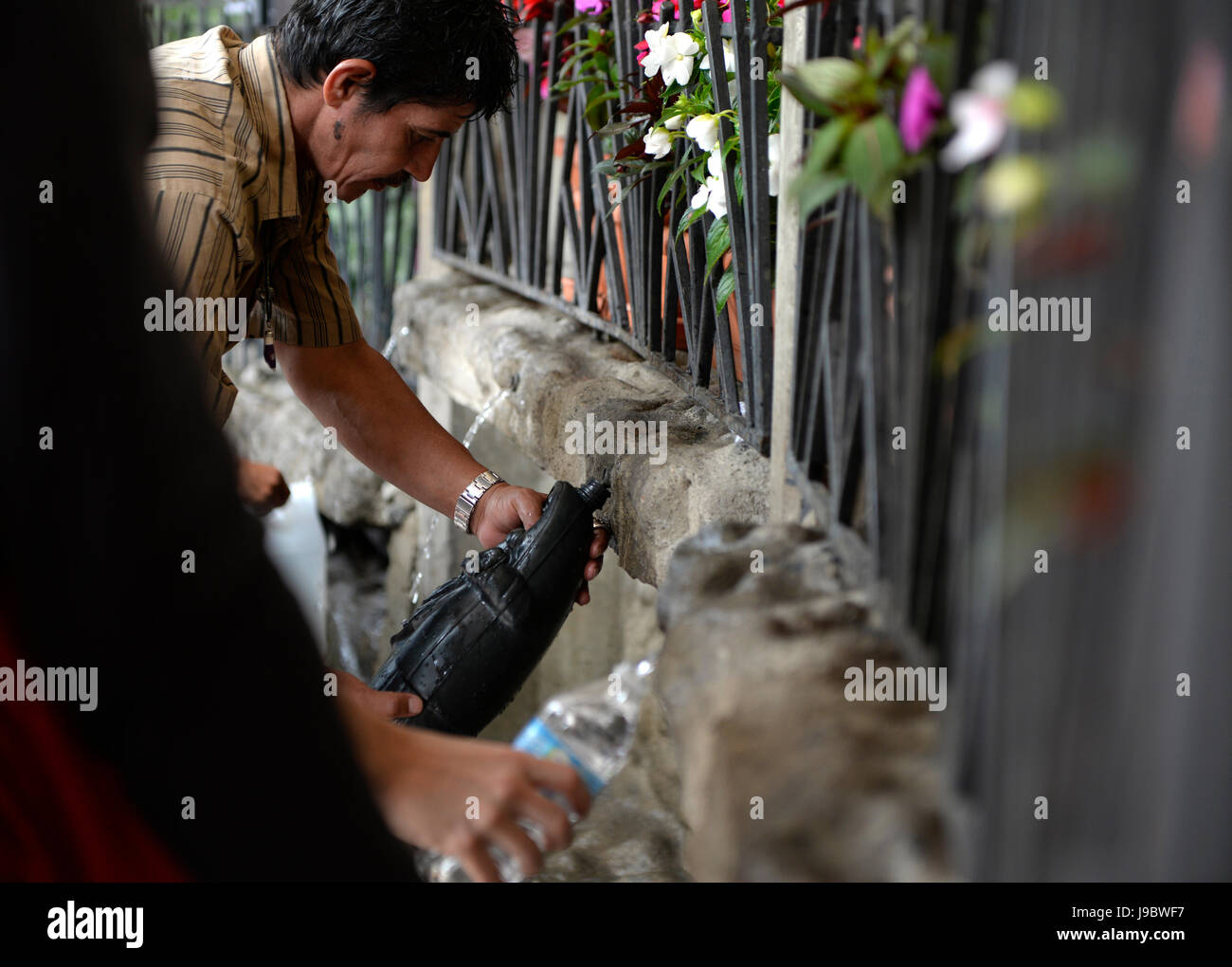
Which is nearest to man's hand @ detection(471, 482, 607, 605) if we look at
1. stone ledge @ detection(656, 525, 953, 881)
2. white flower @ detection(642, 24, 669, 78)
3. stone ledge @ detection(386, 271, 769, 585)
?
stone ledge @ detection(386, 271, 769, 585)

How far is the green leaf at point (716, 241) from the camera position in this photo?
1.56 meters

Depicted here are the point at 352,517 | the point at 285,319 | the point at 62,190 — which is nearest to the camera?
the point at 62,190

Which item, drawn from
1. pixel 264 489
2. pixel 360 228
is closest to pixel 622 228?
pixel 264 489

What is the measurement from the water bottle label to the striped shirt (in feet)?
2.40

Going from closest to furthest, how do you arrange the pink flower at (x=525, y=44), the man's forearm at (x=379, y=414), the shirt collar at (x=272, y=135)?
the shirt collar at (x=272, y=135) → the man's forearm at (x=379, y=414) → the pink flower at (x=525, y=44)

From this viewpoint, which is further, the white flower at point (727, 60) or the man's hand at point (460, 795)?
the white flower at point (727, 60)

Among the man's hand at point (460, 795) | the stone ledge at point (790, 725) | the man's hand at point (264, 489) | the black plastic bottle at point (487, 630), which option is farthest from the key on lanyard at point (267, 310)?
the man's hand at point (460, 795)

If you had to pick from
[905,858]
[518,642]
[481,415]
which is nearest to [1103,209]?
[905,858]

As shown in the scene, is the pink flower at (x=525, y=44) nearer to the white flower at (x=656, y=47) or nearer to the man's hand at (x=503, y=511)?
the white flower at (x=656, y=47)

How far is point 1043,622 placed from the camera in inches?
22.6

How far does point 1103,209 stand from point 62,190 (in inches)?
19.7

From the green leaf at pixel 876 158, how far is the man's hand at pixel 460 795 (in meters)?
0.51
